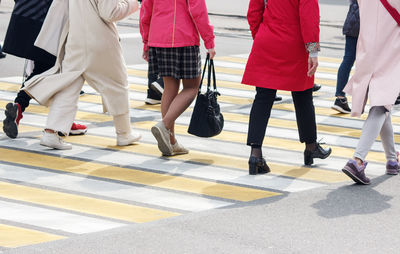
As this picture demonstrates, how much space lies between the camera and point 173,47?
27.0 ft

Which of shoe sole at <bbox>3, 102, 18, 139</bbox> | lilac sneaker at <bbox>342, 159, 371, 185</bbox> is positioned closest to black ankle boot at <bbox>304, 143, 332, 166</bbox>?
lilac sneaker at <bbox>342, 159, 371, 185</bbox>

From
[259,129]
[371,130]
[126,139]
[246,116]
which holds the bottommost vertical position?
[246,116]

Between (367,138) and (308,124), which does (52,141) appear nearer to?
(308,124)

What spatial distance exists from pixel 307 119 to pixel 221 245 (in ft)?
8.23

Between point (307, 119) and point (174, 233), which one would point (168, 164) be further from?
point (174, 233)

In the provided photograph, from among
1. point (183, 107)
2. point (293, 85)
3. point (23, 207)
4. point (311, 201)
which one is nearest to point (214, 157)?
point (183, 107)

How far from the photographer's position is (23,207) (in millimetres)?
6625

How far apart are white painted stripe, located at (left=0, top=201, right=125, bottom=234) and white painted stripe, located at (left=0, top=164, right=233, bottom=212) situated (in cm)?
59

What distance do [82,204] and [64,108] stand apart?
191cm

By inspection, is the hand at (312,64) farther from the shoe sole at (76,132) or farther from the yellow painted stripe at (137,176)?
the shoe sole at (76,132)

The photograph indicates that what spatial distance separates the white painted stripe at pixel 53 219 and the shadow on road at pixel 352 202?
1410 millimetres

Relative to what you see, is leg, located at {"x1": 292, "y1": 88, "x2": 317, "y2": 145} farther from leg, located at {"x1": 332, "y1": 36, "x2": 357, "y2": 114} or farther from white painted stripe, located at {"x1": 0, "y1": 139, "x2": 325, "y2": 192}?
leg, located at {"x1": 332, "y1": 36, "x2": 357, "y2": 114}

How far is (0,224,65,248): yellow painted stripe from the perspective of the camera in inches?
227

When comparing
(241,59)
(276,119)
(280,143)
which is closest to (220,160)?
(280,143)
